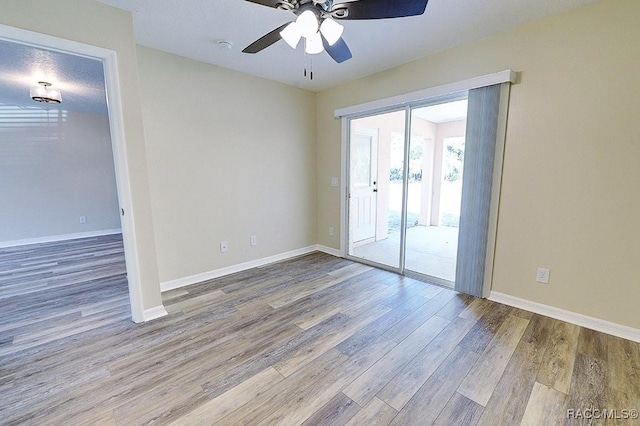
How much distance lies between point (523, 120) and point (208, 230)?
10.9 ft

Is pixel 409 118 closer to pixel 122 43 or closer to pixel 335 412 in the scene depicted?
pixel 122 43

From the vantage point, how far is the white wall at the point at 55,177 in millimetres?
4637

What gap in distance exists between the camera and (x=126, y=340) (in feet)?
6.55

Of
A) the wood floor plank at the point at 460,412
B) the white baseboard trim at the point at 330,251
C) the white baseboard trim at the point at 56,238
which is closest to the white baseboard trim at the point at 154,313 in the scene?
the wood floor plank at the point at 460,412

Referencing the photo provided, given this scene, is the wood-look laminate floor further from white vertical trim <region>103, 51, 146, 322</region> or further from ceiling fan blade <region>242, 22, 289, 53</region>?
ceiling fan blade <region>242, 22, 289, 53</region>

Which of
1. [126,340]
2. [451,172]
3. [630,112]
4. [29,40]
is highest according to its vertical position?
[29,40]

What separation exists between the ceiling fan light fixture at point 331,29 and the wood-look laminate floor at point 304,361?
2026 millimetres

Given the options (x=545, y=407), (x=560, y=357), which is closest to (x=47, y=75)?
(x=545, y=407)

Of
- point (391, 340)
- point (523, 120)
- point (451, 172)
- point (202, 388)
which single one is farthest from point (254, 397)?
point (451, 172)

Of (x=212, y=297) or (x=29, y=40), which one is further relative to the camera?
(x=212, y=297)

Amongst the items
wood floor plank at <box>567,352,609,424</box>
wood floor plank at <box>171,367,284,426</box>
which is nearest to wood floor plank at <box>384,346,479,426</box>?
wood floor plank at <box>567,352,609,424</box>

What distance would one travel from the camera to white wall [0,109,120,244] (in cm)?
464

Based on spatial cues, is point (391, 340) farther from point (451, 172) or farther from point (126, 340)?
point (451, 172)

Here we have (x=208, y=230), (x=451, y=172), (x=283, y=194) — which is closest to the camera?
(x=208, y=230)
